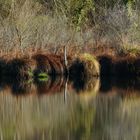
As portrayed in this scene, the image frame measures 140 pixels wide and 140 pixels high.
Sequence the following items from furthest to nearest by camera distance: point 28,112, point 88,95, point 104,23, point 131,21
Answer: point 104,23
point 131,21
point 88,95
point 28,112

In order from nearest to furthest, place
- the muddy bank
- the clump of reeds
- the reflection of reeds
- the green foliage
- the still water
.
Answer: the still water < the muddy bank < the clump of reeds < the reflection of reeds < the green foliage

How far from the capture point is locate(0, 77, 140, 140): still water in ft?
55.8

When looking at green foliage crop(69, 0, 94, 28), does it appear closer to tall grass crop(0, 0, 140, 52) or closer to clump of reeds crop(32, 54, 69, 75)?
tall grass crop(0, 0, 140, 52)

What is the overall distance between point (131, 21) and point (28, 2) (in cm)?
734

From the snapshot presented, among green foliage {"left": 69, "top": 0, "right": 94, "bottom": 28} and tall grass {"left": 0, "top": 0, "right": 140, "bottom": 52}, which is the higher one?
green foliage {"left": 69, "top": 0, "right": 94, "bottom": 28}

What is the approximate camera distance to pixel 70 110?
22047 millimetres

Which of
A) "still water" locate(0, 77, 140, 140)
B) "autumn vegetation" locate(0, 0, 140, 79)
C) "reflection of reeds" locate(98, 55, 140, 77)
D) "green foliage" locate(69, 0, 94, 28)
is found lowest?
"still water" locate(0, 77, 140, 140)

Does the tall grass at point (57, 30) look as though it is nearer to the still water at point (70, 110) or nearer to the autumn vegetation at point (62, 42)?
the autumn vegetation at point (62, 42)

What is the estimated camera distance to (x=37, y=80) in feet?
112

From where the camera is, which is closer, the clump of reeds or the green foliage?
the clump of reeds

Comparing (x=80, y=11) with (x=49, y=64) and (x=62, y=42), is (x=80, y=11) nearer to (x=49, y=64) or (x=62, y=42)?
(x=62, y=42)

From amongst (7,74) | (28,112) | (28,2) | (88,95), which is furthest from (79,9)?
(28,112)

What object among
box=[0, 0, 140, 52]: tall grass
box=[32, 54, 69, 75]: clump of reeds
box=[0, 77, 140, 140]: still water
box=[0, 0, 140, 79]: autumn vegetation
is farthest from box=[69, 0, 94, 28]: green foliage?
box=[0, 77, 140, 140]: still water

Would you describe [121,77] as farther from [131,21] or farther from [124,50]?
[131,21]
